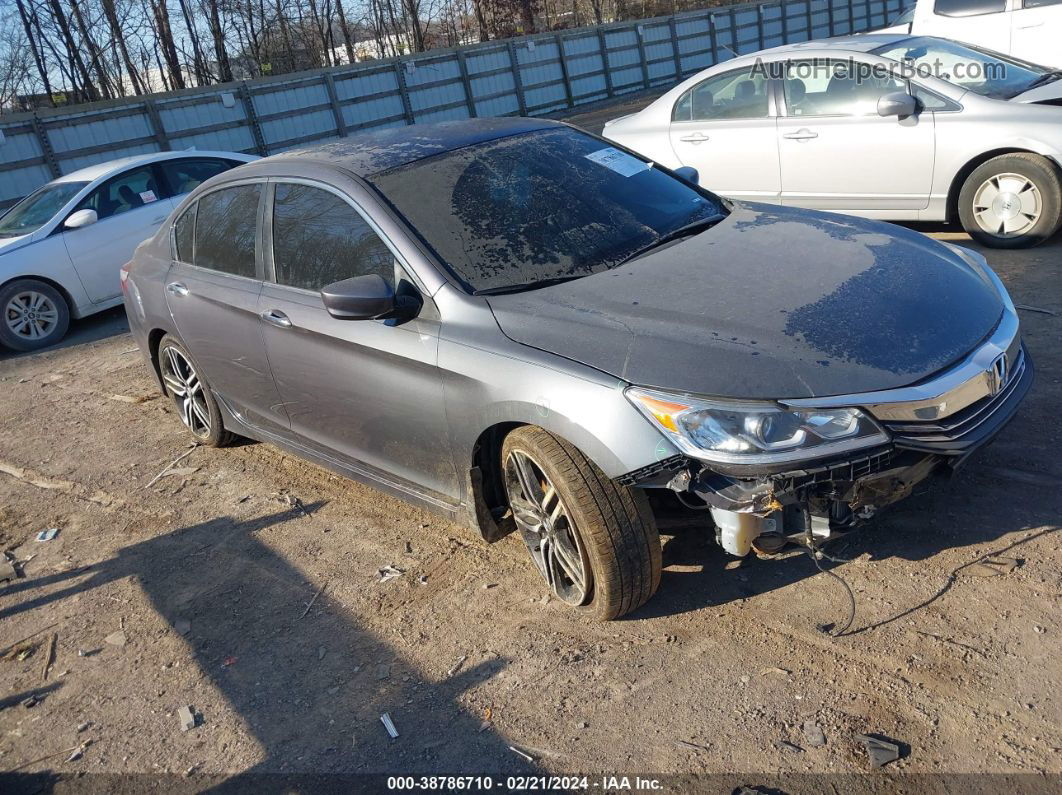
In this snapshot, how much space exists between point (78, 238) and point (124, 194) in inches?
25.7

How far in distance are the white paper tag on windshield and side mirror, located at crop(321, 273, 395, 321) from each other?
55.7 inches

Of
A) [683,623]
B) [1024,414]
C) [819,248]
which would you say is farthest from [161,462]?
[1024,414]

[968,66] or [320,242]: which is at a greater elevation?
[320,242]

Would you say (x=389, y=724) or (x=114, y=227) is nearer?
(x=389, y=724)

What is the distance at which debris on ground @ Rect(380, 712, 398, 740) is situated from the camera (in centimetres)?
303

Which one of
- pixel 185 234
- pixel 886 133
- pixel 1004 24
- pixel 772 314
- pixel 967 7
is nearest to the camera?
pixel 772 314

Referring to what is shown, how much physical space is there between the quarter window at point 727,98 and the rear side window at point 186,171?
193 inches

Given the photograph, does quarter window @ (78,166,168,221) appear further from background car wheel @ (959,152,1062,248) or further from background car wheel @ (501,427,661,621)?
background car wheel @ (959,152,1062,248)

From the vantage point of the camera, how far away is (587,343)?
318 cm

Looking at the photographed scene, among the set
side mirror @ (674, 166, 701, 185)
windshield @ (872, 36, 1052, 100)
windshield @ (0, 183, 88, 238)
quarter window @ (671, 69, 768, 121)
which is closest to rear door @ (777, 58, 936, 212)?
quarter window @ (671, 69, 768, 121)

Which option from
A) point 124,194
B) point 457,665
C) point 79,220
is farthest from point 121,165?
point 457,665

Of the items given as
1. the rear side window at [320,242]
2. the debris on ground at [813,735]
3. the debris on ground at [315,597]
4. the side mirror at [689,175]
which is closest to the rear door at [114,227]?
the rear side window at [320,242]

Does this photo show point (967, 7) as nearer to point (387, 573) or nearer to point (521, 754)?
point (387, 573)

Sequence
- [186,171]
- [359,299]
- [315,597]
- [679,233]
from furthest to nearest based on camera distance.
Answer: [186,171] → [679,233] → [315,597] → [359,299]
